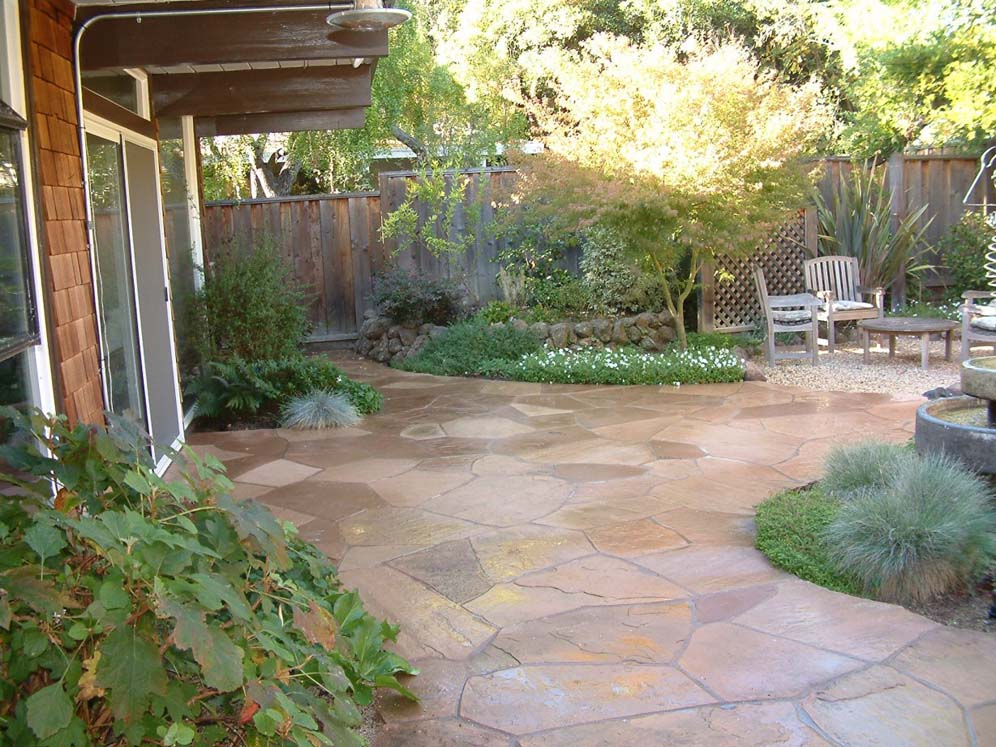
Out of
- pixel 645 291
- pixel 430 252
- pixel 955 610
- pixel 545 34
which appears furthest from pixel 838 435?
pixel 545 34

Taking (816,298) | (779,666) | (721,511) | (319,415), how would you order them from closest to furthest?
(779,666) → (721,511) → (319,415) → (816,298)

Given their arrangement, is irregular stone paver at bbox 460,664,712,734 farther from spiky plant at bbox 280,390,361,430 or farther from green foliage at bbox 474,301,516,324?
green foliage at bbox 474,301,516,324

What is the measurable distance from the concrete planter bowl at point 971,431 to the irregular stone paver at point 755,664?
65.6 inches

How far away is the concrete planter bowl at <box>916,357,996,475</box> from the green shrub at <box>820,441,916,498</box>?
0.13m

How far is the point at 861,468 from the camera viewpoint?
4.63 m

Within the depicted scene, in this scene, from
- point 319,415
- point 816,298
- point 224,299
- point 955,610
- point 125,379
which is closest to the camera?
point 955,610

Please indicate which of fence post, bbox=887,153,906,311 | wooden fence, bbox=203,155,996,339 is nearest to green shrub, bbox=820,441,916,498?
wooden fence, bbox=203,155,996,339

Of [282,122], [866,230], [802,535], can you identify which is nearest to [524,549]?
[802,535]

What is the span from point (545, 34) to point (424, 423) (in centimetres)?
1082

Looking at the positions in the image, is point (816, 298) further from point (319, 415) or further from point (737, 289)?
point (319, 415)

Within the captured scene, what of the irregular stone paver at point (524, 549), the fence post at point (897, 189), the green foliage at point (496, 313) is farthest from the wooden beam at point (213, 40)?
the fence post at point (897, 189)

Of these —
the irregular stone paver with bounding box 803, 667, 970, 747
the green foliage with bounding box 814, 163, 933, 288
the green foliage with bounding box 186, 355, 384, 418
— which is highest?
the green foliage with bounding box 814, 163, 933, 288

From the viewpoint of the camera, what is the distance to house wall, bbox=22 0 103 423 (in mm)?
3631

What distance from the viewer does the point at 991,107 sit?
10.5 meters
